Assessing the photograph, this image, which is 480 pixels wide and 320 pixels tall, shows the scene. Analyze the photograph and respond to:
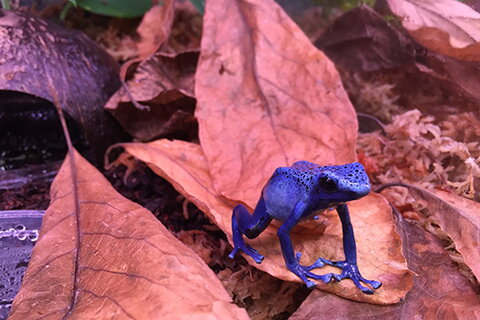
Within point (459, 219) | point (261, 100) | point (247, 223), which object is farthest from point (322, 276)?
point (261, 100)

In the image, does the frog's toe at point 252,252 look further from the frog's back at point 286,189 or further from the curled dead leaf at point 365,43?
the curled dead leaf at point 365,43

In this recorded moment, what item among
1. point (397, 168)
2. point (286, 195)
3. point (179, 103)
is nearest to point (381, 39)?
point (397, 168)

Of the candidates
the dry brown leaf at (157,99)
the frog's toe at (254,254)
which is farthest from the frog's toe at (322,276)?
the dry brown leaf at (157,99)

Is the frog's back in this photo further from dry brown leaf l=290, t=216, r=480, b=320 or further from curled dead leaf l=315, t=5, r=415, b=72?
curled dead leaf l=315, t=5, r=415, b=72

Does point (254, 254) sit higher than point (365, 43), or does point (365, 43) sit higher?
point (365, 43)

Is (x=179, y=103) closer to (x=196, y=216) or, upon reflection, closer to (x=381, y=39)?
(x=196, y=216)

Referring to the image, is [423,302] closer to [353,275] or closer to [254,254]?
[353,275]
